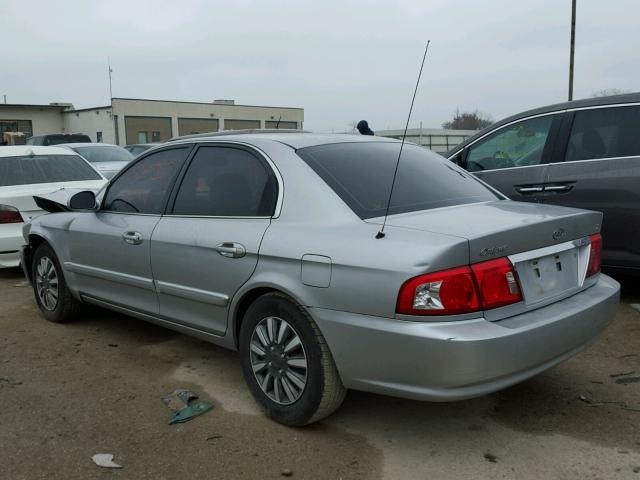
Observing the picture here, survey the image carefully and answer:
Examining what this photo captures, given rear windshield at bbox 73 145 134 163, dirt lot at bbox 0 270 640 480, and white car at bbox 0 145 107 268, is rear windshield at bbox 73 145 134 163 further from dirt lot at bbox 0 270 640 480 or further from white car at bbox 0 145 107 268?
dirt lot at bbox 0 270 640 480

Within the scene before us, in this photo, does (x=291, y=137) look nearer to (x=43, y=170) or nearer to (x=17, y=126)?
(x=43, y=170)

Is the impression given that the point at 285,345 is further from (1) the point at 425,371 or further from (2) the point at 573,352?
(2) the point at 573,352

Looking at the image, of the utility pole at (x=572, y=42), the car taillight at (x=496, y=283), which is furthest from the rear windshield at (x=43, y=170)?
the utility pole at (x=572, y=42)

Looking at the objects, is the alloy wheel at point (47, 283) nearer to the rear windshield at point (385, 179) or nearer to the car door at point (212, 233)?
the car door at point (212, 233)

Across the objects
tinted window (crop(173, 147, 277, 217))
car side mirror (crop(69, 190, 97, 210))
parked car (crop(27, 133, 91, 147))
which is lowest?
car side mirror (crop(69, 190, 97, 210))

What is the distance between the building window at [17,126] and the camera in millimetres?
43062

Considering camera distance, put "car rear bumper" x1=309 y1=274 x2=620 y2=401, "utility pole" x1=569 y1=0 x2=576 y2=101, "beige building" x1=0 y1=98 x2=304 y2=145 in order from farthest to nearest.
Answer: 1. "beige building" x1=0 y1=98 x2=304 y2=145
2. "utility pole" x1=569 y1=0 x2=576 y2=101
3. "car rear bumper" x1=309 y1=274 x2=620 y2=401

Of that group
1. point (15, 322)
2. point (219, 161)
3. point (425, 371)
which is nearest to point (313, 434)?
point (425, 371)

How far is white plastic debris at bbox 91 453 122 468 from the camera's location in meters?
2.89

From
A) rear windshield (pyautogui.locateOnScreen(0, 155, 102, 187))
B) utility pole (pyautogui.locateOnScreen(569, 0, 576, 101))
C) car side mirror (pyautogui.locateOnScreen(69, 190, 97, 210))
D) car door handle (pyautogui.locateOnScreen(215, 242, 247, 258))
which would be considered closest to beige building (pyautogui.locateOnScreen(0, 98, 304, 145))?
utility pole (pyautogui.locateOnScreen(569, 0, 576, 101))

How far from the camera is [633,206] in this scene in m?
4.93

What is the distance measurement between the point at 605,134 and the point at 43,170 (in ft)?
20.2

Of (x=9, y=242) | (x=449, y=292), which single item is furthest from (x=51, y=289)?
(x=449, y=292)

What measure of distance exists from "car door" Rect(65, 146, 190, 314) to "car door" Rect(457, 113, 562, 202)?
3055 mm
